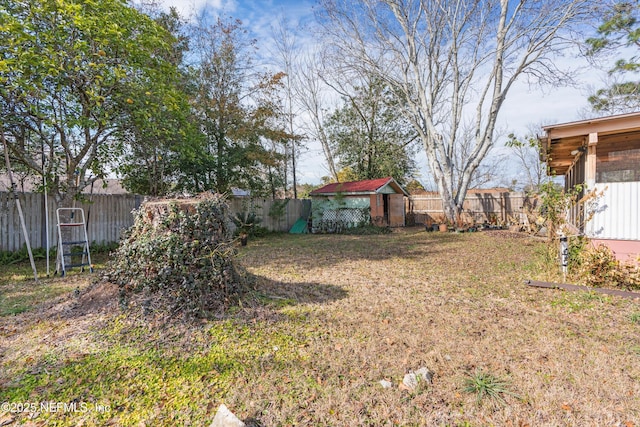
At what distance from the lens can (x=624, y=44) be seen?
1034cm

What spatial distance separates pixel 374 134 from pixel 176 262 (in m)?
17.4

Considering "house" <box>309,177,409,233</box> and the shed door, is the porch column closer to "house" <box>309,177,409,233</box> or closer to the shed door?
"house" <box>309,177,409,233</box>

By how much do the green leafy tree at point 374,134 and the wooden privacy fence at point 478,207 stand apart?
2703mm

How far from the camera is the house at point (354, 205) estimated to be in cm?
1384

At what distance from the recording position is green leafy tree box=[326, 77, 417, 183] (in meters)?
18.6

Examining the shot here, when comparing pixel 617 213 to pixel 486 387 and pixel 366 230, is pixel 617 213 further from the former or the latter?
pixel 366 230

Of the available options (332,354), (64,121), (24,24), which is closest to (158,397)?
(332,354)

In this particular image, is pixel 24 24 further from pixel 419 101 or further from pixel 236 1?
pixel 419 101

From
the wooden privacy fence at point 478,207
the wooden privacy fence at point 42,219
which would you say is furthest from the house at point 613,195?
the wooden privacy fence at point 42,219

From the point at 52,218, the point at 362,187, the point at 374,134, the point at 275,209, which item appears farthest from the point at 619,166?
the point at 374,134

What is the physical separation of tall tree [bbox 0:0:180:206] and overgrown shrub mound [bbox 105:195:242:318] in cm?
340

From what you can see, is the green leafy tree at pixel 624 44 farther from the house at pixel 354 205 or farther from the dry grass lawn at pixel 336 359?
the dry grass lawn at pixel 336 359

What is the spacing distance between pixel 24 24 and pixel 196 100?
6.12 m

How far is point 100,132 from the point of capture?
6.31 meters
